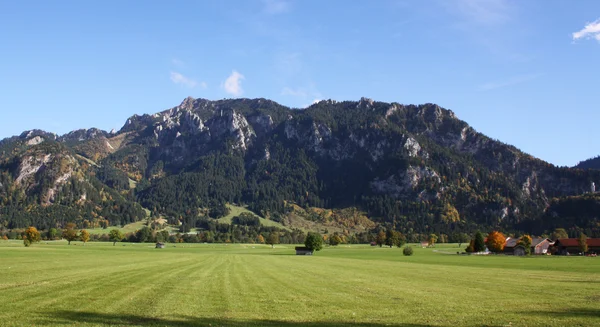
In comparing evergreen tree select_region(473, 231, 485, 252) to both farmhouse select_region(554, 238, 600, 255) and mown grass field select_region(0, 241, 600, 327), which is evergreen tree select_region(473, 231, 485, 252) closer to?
farmhouse select_region(554, 238, 600, 255)

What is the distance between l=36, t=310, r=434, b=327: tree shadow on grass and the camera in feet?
60.1

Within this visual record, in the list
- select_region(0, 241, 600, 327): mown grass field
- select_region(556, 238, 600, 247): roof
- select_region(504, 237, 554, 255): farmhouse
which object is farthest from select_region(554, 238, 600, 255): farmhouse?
select_region(0, 241, 600, 327): mown grass field

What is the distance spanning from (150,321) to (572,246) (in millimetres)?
163264

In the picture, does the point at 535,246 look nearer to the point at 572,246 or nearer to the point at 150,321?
the point at 572,246

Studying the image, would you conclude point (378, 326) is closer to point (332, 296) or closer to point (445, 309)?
point (445, 309)

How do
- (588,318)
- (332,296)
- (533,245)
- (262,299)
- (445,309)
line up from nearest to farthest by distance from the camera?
(588,318) → (445,309) → (262,299) → (332,296) → (533,245)

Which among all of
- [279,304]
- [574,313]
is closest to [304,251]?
[279,304]

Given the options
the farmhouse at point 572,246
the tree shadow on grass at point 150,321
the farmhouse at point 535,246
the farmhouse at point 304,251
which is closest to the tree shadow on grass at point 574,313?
the tree shadow on grass at point 150,321

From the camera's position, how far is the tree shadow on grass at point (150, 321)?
18.3 meters

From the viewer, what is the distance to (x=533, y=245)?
499 feet

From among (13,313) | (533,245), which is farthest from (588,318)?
(533,245)

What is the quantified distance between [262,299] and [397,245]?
17330 cm

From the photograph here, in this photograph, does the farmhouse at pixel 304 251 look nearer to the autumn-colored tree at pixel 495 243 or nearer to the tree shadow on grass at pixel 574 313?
the autumn-colored tree at pixel 495 243

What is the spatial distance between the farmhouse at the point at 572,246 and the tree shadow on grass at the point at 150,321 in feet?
497
